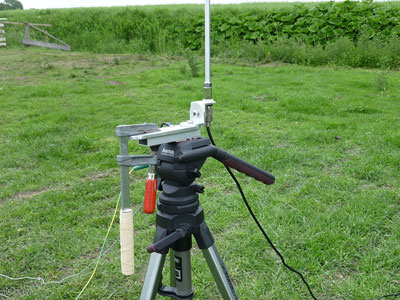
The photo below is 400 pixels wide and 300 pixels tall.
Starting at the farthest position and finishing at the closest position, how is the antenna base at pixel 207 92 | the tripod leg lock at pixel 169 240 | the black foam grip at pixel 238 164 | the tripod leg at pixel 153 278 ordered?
the antenna base at pixel 207 92 < the tripod leg at pixel 153 278 < the black foam grip at pixel 238 164 < the tripod leg lock at pixel 169 240

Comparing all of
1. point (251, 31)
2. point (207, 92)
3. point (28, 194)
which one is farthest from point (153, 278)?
point (251, 31)

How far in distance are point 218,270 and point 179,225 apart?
0.39 m

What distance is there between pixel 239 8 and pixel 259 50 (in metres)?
5.15

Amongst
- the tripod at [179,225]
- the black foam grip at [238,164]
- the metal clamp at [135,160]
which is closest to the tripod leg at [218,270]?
the tripod at [179,225]

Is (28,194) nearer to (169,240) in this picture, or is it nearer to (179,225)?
(179,225)

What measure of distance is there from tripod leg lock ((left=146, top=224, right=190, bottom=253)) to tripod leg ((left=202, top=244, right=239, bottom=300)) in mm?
242

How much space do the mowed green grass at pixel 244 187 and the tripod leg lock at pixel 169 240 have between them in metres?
1.35

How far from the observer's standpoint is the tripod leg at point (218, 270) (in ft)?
5.60

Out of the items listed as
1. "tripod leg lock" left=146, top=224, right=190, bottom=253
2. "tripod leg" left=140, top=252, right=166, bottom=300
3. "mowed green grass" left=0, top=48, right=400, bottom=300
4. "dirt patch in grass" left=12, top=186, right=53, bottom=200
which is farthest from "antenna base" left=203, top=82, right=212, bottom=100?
"dirt patch in grass" left=12, top=186, right=53, bottom=200

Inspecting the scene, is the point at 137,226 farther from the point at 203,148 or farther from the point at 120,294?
the point at 203,148

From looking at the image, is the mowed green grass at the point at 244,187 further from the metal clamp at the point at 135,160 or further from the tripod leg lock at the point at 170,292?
the metal clamp at the point at 135,160

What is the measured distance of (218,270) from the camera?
1742 mm

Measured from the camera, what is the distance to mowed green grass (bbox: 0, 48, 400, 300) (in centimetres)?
278

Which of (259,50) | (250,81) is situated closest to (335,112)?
(250,81)
